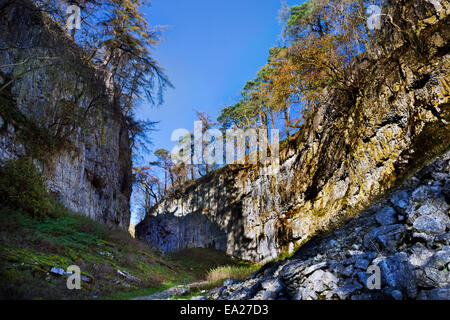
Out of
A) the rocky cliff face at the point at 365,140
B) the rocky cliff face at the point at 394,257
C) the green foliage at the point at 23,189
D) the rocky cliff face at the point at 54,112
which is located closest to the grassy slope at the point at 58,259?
the green foliage at the point at 23,189

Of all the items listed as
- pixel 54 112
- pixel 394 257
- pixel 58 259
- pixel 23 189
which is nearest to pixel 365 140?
pixel 394 257

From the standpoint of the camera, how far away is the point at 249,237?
67.4ft

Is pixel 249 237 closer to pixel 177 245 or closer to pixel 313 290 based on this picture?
pixel 177 245

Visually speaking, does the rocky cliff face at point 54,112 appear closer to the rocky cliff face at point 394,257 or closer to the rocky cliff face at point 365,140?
the rocky cliff face at point 394,257

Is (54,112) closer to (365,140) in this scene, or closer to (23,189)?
(23,189)

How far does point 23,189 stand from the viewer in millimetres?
8039

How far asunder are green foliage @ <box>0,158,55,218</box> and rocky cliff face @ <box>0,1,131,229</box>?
21.3 inches

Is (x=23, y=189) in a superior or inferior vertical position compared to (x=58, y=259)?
superior

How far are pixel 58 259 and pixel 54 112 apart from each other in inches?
341

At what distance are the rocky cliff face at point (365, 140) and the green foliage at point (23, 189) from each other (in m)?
10.6

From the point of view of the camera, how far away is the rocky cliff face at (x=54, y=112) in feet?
31.2

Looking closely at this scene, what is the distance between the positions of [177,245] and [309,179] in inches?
699

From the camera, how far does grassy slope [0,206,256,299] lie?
381cm

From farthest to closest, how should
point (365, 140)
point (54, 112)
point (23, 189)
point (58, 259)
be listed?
point (54, 112) < point (365, 140) < point (23, 189) < point (58, 259)
